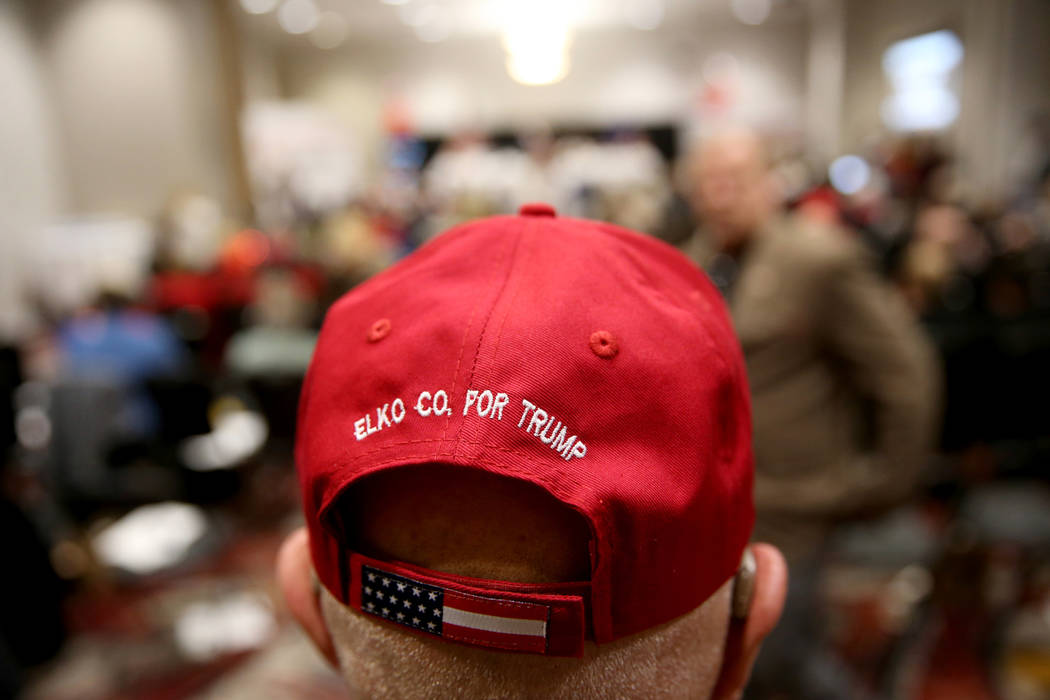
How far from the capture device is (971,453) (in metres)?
2.73

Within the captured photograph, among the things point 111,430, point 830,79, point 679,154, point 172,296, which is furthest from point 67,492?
point 830,79

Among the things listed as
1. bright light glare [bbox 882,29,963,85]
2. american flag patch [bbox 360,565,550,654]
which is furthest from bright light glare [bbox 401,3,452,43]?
american flag patch [bbox 360,565,550,654]

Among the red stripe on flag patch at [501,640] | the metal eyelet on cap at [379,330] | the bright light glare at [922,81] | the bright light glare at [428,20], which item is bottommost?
the red stripe on flag patch at [501,640]

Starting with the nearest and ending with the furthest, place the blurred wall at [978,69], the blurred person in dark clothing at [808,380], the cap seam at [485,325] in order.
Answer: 1. the cap seam at [485,325]
2. the blurred person in dark clothing at [808,380]
3. the blurred wall at [978,69]

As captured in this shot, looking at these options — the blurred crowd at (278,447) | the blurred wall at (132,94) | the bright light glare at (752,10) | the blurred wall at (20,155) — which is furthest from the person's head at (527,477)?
the bright light glare at (752,10)

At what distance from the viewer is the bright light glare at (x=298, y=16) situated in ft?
30.9

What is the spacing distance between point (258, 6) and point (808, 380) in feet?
31.4

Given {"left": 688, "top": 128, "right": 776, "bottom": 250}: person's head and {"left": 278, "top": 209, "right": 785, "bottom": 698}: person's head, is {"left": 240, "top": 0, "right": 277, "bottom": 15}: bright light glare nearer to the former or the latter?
Answer: {"left": 688, "top": 128, "right": 776, "bottom": 250}: person's head

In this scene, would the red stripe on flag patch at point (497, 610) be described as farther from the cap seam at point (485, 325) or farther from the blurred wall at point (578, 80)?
the blurred wall at point (578, 80)

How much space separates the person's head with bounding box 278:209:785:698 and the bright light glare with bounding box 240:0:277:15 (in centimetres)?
966

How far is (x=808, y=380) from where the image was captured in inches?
66.5

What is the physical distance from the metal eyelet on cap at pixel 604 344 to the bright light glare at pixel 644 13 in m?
10.7

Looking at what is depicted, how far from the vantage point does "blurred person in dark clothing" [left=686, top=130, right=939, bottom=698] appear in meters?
1.65

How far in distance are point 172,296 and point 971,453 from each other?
14.5ft
